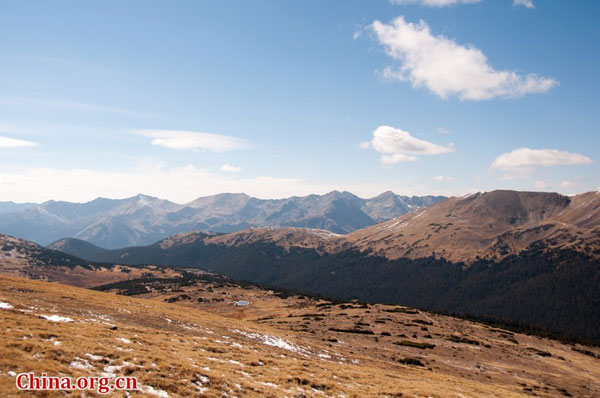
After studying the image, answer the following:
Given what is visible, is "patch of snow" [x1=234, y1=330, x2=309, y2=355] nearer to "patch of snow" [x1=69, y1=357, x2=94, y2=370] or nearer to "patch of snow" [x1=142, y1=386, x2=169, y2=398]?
"patch of snow" [x1=142, y1=386, x2=169, y2=398]

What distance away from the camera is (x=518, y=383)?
50.5 metres

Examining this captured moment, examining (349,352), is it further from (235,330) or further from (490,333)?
(490,333)

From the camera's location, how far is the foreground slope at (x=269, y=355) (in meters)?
21.4

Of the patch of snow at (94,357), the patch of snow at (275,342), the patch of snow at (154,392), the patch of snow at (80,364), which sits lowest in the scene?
the patch of snow at (275,342)

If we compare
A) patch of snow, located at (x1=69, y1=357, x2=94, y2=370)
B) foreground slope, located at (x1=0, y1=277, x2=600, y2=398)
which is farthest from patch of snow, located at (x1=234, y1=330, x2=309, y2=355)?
patch of snow, located at (x1=69, y1=357, x2=94, y2=370)

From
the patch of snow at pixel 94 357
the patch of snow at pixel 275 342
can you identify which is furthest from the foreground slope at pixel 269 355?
the patch of snow at pixel 275 342

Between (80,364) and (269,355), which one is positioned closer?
(80,364)

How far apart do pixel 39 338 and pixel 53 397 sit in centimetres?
940

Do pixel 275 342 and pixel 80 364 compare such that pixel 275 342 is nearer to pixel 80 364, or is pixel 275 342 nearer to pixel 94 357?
pixel 94 357

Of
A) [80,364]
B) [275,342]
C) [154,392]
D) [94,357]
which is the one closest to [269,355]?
[275,342]

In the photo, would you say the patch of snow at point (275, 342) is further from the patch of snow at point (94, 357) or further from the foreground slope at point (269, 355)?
the patch of snow at point (94, 357)

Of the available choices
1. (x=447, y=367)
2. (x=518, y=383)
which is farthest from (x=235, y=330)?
(x=518, y=383)

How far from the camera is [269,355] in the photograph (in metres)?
36.4

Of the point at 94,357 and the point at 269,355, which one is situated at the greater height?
the point at 94,357
